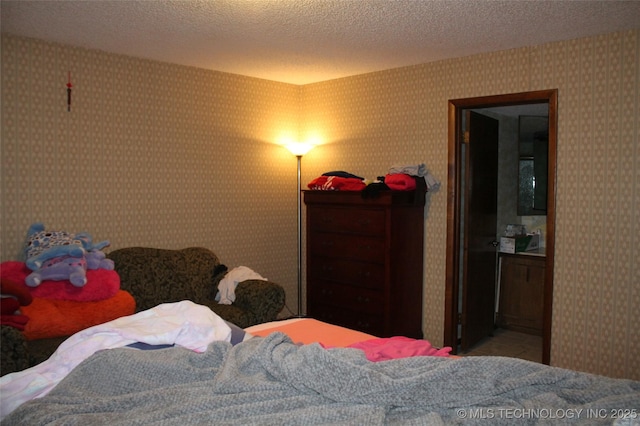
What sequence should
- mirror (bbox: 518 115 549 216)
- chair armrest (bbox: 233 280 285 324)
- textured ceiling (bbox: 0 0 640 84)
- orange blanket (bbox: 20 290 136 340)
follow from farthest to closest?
mirror (bbox: 518 115 549 216), chair armrest (bbox: 233 280 285 324), orange blanket (bbox: 20 290 136 340), textured ceiling (bbox: 0 0 640 84)

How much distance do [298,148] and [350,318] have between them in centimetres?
170

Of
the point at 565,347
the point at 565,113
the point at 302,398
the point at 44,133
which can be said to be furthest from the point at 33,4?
the point at 565,347

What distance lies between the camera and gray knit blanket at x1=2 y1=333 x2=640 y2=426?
1703mm

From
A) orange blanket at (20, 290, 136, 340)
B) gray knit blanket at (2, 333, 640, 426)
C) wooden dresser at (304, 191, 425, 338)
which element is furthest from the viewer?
wooden dresser at (304, 191, 425, 338)

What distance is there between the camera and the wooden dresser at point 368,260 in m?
4.36

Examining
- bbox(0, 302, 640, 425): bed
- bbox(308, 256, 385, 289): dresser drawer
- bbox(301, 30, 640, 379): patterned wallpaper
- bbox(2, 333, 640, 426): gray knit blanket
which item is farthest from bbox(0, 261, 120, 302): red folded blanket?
bbox(301, 30, 640, 379): patterned wallpaper

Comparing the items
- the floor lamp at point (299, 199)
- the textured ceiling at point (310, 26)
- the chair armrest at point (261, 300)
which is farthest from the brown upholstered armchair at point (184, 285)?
the textured ceiling at point (310, 26)

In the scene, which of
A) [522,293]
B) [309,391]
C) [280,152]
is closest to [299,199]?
[280,152]

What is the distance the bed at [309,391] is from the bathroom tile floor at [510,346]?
2.81 m

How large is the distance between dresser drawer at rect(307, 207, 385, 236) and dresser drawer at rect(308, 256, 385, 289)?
0.27m

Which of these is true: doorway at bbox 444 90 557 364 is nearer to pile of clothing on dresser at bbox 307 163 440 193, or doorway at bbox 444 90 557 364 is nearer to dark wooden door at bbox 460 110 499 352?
dark wooden door at bbox 460 110 499 352

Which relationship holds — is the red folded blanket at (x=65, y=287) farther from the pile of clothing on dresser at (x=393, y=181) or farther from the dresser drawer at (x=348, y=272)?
the pile of clothing on dresser at (x=393, y=181)

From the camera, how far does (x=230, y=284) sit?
165 inches

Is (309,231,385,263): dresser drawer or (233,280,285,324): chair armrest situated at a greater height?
(309,231,385,263): dresser drawer
